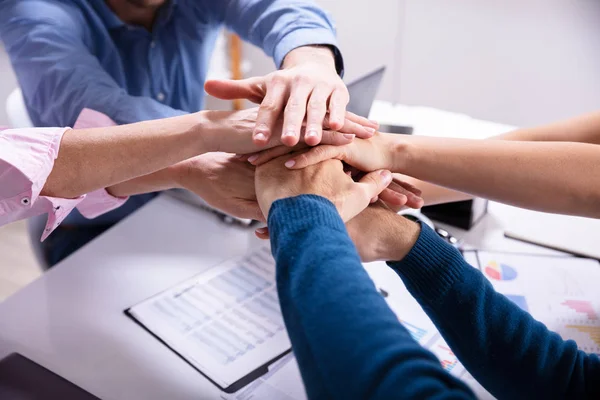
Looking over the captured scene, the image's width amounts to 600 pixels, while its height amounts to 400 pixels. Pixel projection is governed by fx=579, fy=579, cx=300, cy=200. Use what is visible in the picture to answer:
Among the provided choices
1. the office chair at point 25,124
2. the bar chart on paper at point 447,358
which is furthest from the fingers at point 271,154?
the office chair at point 25,124

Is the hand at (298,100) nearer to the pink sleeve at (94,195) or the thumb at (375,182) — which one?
the thumb at (375,182)

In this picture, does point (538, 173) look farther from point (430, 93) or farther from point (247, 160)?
point (430, 93)

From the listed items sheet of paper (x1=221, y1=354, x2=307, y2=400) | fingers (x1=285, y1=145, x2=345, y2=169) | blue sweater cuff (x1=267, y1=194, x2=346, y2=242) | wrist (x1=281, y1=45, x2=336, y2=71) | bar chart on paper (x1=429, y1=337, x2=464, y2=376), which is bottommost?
sheet of paper (x1=221, y1=354, x2=307, y2=400)

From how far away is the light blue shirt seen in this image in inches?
52.7

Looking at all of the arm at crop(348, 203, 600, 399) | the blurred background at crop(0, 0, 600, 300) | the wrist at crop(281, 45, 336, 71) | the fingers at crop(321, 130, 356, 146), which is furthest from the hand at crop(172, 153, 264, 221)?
the blurred background at crop(0, 0, 600, 300)

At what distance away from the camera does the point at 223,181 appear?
119cm

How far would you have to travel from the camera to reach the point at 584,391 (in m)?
0.84

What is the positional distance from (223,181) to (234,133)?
0.15m

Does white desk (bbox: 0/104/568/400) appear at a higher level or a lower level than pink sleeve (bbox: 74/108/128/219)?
lower

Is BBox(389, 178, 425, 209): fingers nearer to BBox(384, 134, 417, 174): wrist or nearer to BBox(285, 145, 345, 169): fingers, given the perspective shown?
BBox(384, 134, 417, 174): wrist

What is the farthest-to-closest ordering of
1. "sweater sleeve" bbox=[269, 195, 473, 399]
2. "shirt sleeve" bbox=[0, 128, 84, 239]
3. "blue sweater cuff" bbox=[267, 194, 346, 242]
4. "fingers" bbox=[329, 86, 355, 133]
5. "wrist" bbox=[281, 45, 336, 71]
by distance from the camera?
"wrist" bbox=[281, 45, 336, 71]
"fingers" bbox=[329, 86, 355, 133]
"shirt sleeve" bbox=[0, 128, 84, 239]
"blue sweater cuff" bbox=[267, 194, 346, 242]
"sweater sleeve" bbox=[269, 195, 473, 399]

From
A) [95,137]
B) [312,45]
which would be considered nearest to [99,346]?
[95,137]

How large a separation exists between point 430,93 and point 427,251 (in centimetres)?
221

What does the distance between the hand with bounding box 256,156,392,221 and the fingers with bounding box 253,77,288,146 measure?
0.07 meters
